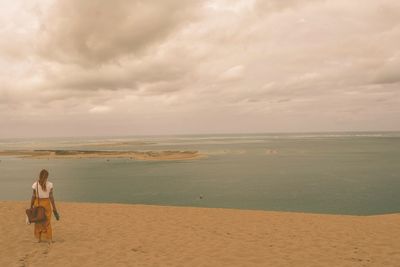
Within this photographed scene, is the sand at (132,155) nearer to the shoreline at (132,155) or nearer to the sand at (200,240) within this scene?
the shoreline at (132,155)

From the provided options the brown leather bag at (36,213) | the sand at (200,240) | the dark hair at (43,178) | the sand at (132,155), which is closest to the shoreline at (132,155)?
the sand at (132,155)

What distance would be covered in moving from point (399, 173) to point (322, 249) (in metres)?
44.9

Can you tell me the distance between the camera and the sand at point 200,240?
1087 cm

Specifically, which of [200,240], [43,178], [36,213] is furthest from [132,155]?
[43,178]

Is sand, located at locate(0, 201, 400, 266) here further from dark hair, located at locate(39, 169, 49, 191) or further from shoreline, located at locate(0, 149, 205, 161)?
shoreline, located at locate(0, 149, 205, 161)

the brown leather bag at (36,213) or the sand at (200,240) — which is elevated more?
the brown leather bag at (36,213)

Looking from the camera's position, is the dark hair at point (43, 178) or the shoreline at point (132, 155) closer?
the dark hair at point (43, 178)

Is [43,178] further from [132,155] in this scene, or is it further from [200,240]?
[132,155]

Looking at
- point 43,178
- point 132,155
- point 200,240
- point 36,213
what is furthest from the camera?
point 132,155

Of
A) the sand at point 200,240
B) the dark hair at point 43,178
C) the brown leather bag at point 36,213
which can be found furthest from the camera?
the brown leather bag at point 36,213

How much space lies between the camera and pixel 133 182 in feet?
144

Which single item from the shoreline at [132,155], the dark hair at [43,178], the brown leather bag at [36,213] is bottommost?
the shoreline at [132,155]

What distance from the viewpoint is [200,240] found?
44.1 feet

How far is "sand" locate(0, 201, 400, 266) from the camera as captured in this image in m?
10.9
